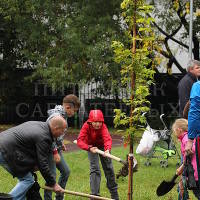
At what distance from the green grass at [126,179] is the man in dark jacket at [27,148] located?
2037 millimetres

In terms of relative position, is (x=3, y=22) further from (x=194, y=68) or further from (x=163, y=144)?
(x=194, y=68)

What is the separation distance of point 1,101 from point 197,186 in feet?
52.7

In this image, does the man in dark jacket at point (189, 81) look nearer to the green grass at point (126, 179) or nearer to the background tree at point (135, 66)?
the green grass at point (126, 179)

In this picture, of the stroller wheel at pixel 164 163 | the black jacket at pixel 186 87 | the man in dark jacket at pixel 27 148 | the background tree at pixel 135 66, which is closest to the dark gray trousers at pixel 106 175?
the background tree at pixel 135 66

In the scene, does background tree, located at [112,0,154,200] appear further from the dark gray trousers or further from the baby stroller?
the baby stroller

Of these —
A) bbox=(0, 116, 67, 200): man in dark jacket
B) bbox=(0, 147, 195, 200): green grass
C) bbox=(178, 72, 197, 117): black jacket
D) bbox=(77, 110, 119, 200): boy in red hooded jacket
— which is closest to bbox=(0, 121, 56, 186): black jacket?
bbox=(0, 116, 67, 200): man in dark jacket

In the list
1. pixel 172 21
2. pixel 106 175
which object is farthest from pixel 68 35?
pixel 106 175

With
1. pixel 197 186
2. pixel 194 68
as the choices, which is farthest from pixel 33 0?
pixel 197 186

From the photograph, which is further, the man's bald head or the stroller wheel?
the stroller wheel

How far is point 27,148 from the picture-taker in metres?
6.55

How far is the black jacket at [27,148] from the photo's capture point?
643 cm

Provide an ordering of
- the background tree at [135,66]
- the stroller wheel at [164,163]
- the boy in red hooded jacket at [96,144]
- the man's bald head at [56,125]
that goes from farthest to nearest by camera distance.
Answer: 1. the stroller wheel at [164,163]
2. the boy in red hooded jacket at [96,144]
3. the background tree at [135,66]
4. the man's bald head at [56,125]

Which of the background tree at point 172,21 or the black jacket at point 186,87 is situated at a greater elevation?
the background tree at point 172,21

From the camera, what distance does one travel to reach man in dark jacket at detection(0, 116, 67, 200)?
6438 mm
